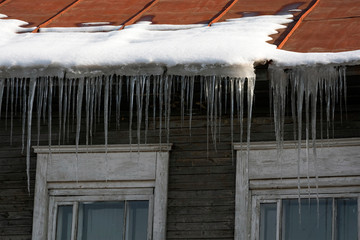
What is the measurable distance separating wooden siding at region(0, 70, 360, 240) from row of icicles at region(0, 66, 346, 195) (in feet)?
0.34

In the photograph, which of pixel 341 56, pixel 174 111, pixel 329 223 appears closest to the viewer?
pixel 341 56

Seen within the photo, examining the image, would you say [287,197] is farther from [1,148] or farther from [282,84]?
[1,148]

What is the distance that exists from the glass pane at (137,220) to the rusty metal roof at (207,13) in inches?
72.1

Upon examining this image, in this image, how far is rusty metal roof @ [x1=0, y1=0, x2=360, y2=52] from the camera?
30.8ft

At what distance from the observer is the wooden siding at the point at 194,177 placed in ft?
31.3

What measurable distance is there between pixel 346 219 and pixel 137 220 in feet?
6.33

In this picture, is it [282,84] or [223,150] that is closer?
[282,84]

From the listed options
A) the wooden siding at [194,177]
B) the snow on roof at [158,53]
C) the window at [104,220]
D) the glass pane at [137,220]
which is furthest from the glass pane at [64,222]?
the snow on roof at [158,53]

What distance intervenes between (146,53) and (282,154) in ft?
5.32

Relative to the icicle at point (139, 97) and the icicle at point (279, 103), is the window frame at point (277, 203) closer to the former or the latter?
the icicle at point (279, 103)

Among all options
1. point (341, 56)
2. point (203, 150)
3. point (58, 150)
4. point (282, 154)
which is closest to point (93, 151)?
point (58, 150)

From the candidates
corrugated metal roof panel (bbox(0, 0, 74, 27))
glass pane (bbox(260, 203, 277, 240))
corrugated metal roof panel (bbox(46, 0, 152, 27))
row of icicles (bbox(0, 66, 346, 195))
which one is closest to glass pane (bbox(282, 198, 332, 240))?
glass pane (bbox(260, 203, 277, 240))

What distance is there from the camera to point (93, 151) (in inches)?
395

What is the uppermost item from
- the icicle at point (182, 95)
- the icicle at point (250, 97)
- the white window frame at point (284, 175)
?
the icicle at point (182, 95)
